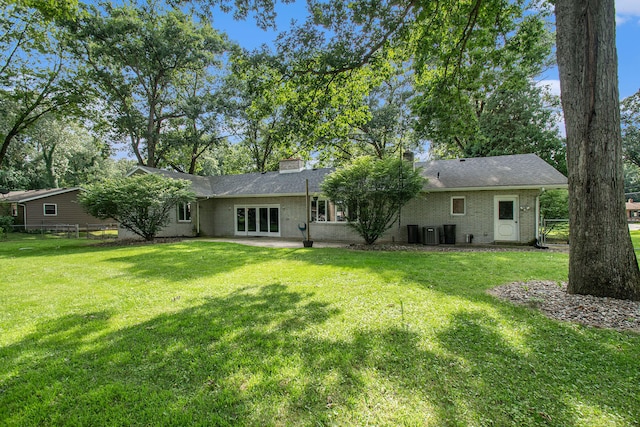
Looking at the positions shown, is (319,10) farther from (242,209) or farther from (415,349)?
(242,209)

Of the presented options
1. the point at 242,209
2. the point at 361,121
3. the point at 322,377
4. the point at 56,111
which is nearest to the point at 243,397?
the point at 322,377

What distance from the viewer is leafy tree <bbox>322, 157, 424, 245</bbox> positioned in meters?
11.0

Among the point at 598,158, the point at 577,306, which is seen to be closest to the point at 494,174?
the point at 598,158

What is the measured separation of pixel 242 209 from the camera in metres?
17.7

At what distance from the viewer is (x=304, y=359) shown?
Result: 119 inches

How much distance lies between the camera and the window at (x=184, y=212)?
1712 cm

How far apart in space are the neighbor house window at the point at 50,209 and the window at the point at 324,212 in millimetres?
22997

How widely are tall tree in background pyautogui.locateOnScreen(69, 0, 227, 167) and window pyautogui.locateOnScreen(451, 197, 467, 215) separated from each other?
19581 millimetres

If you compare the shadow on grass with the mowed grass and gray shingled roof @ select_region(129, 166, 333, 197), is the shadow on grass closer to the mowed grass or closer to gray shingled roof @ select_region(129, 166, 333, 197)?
the mowed grass

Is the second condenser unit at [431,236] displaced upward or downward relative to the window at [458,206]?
downward

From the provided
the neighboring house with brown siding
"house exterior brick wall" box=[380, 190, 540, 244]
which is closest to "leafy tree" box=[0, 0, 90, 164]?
the neighboring house with brown siding

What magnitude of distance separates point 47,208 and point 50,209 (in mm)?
198

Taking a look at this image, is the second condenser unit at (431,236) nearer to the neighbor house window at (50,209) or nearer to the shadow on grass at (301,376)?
the shadow on grass at (301,376)

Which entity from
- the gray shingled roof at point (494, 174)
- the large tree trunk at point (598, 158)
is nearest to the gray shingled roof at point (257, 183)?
the gray shingled roof at point (494, 174)
